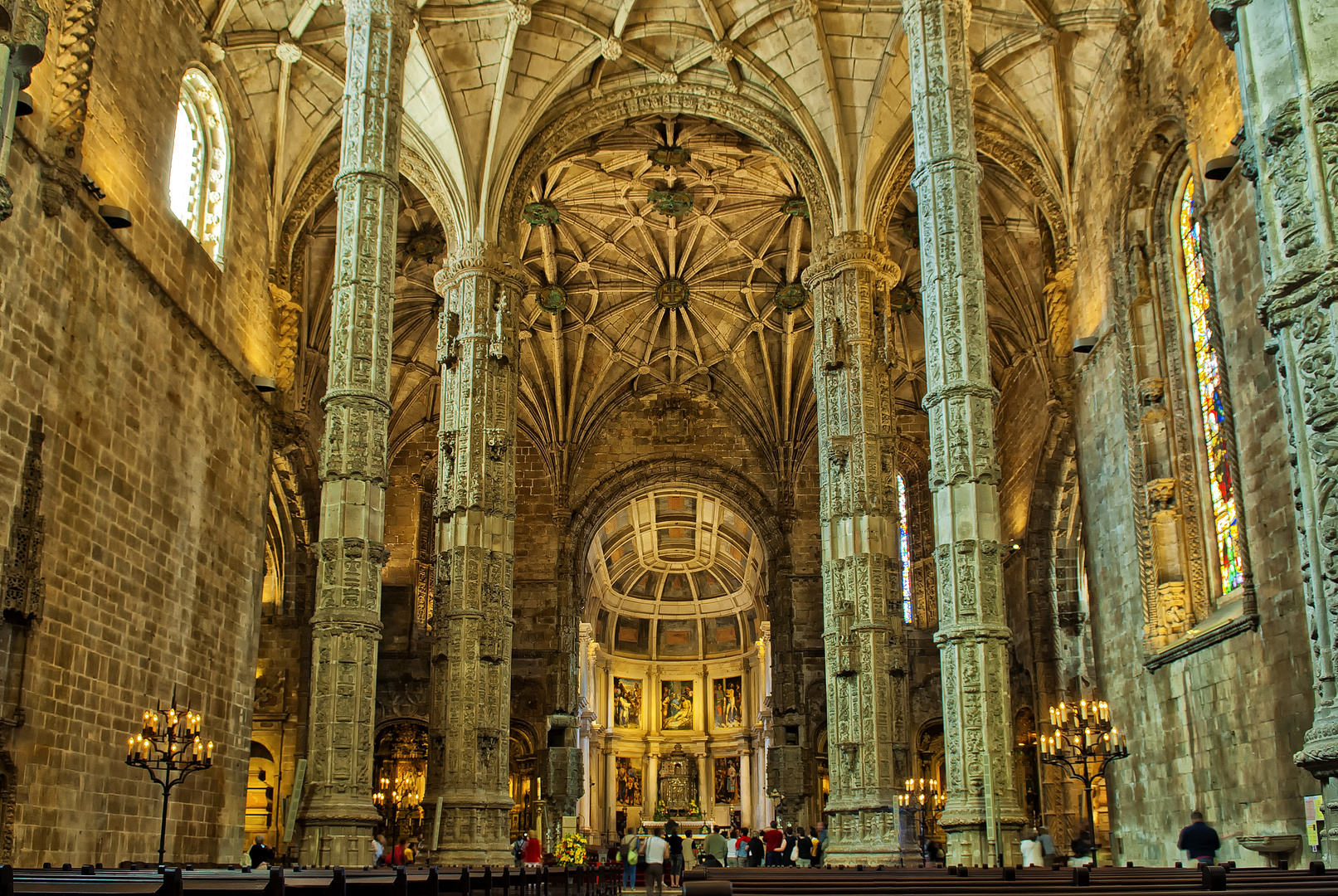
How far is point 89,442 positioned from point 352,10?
22.5 ft

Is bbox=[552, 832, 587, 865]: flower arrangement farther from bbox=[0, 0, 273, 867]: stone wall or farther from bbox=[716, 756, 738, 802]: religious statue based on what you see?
bbox=[716, 756, 738, 802]: religious statue

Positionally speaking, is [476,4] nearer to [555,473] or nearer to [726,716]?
[555,473]

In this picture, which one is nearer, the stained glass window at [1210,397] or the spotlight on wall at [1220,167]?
the spotlight on wall at [1220,167]

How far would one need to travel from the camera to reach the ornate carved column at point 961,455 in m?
13.2

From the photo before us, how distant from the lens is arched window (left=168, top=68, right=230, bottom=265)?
20.5 meters

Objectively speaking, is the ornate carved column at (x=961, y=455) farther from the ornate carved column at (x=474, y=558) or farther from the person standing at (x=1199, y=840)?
the ornate carved column at (x=474, y=558)

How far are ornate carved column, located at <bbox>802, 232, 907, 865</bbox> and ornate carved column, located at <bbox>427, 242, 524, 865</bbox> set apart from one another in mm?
5771

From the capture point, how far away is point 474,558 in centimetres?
2131

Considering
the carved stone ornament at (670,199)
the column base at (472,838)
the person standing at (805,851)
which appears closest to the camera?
the column base at (472,838)

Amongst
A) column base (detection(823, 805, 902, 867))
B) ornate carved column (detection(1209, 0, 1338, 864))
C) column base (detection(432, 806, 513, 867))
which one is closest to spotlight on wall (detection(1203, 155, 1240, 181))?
ornate carved column (detection(1209, 0, 1338, 864))

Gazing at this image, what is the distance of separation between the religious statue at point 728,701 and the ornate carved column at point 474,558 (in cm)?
2825

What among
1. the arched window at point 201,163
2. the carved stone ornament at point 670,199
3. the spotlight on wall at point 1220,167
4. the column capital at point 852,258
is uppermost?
the carved stone ornament at point 670,199

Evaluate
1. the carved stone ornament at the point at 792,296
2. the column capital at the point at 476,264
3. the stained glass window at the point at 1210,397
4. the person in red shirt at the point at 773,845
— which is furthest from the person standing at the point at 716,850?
the carved stone ornament at the point at 792,296

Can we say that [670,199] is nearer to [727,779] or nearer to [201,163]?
[201,163]
